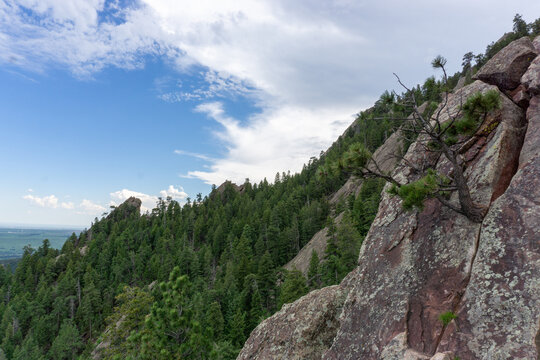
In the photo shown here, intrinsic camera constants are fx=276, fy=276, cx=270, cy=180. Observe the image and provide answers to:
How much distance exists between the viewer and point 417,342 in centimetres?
654

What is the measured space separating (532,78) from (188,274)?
78.7m

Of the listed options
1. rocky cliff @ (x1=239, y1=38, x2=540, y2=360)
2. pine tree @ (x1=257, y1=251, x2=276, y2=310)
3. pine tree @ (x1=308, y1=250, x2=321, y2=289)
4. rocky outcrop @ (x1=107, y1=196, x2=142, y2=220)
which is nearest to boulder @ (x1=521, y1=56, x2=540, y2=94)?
rocky cliff @ (x1=239, y1=38, x2=540, y2=360)

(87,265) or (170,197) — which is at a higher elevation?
(170,197)

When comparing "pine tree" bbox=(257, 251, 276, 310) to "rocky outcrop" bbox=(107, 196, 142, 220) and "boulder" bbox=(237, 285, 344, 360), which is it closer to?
"boulder" bbox=(237, 285, 344, 360)

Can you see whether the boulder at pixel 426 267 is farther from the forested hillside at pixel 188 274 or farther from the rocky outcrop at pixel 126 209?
the rocky outcrop at pixel 126 209

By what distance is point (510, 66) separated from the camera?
351 inches

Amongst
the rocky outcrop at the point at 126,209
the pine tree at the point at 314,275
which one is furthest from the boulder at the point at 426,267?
the rocky outcrop at the point at 126,209

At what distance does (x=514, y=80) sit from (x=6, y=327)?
334 ft

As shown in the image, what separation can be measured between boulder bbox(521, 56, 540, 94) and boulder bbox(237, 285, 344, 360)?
30.5 ft

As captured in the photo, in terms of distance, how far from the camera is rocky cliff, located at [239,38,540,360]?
5648 millimetres

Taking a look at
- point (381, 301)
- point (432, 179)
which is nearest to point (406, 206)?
point (432, 179)

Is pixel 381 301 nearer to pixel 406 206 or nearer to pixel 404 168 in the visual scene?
pixel 406 206

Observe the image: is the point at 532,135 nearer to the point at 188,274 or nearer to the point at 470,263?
the point at 470,263

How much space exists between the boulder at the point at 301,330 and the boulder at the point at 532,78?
9304 millimetres
